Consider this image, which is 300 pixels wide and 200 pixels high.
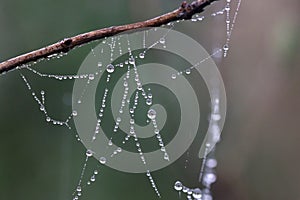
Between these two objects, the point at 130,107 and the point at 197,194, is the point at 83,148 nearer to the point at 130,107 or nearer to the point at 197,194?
the point at 130,107

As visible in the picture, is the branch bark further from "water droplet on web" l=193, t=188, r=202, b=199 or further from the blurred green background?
the blurred green background

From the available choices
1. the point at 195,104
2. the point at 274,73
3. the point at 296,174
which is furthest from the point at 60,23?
the point at 296,174

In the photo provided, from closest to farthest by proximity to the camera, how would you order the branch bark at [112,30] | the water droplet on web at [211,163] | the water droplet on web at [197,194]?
1. the branch bark at [112,30]
2. the water droplet on web at [197,194]
3. the water droplet on web at [211,163]

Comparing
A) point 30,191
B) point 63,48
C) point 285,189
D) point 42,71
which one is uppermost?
point 63,48

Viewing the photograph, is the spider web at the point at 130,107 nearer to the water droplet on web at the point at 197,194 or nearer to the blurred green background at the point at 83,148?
the blurred green background at the point at 83,148

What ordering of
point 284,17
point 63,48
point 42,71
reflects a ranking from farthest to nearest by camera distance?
1. point 42,71
2. point 284,17
3. point 63,48

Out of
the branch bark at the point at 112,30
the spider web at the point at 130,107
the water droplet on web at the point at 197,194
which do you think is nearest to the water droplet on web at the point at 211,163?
the spider web at the point at 130,107

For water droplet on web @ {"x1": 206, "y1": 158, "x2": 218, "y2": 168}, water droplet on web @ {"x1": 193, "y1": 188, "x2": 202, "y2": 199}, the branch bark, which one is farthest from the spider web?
the branch bark

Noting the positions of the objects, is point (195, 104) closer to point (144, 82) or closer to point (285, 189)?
point (144, 82)
